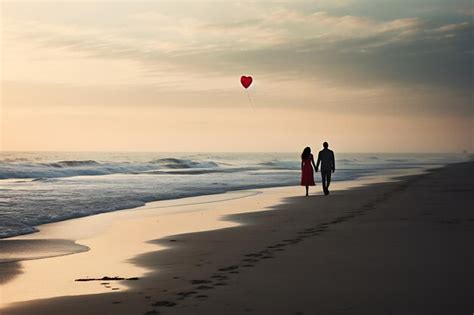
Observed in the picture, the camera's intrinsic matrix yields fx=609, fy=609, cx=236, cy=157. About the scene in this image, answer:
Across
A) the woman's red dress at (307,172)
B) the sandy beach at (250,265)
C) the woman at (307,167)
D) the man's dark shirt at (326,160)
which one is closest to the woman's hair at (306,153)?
the woman at (307,167)

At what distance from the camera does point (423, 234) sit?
36.6 ft

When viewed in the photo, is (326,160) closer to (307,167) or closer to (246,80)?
(307,167)

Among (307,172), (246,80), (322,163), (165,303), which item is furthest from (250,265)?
(246,80)

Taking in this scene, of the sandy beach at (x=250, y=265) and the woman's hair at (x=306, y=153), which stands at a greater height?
the woman's hair at (x=306, y=153)

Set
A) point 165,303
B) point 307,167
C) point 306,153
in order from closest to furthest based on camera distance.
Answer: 1. point 165,303
2. point 306,153
3. point 307,167

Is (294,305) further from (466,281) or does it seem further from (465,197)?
(465,197)

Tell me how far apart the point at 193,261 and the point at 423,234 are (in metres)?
4.61

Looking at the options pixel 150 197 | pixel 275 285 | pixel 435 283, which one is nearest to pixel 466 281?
pixel 435 283

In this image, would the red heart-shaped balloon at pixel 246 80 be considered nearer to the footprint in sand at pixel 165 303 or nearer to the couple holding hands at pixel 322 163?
the couple holding hands at pixel 322 163

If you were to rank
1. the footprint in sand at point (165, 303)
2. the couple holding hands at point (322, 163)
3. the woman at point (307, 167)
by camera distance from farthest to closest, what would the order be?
the woman at point (307, 167) < the couple holding hands at point (322, 163) < the footprint in sand at point (165, 303)

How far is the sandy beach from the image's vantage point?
6.23m

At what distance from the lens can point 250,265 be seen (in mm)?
8383

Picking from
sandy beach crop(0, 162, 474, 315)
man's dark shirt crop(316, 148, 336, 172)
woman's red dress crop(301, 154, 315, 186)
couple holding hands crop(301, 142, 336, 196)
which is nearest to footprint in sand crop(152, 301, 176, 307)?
sandy beach crop(0, 162, 474, 315)

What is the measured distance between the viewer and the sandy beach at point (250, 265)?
6.23 meters
